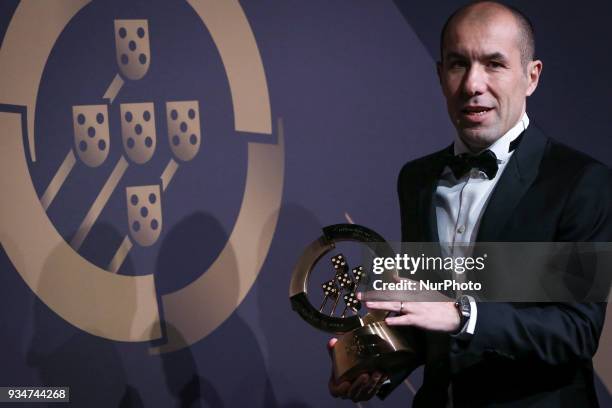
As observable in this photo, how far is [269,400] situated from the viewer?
2854 millimetres

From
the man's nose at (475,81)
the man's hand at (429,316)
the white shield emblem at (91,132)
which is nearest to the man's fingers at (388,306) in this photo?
the man's hand at (429,316)

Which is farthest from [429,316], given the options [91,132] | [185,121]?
[91,132]

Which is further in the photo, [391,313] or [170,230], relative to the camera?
[170,230]

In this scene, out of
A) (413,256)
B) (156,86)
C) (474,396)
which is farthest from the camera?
(156,86)

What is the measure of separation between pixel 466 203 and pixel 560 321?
411 millimetres

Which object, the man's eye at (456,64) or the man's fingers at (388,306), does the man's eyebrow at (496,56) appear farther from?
the man's fingers at (388,306)

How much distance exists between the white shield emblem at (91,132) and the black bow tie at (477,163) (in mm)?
1446

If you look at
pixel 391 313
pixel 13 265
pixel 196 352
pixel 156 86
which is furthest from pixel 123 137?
pixel 391 313

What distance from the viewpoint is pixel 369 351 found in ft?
6.26

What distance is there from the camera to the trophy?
1.92 m

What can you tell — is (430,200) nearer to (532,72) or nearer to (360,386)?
(532,72)

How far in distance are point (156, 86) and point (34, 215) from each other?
700mm

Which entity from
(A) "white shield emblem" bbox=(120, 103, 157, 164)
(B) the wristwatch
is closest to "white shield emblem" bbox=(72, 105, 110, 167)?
(A) "white shield emblem" bbox=(120, 103, 157, 164)

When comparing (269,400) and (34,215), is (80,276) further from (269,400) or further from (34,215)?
(269,400)
